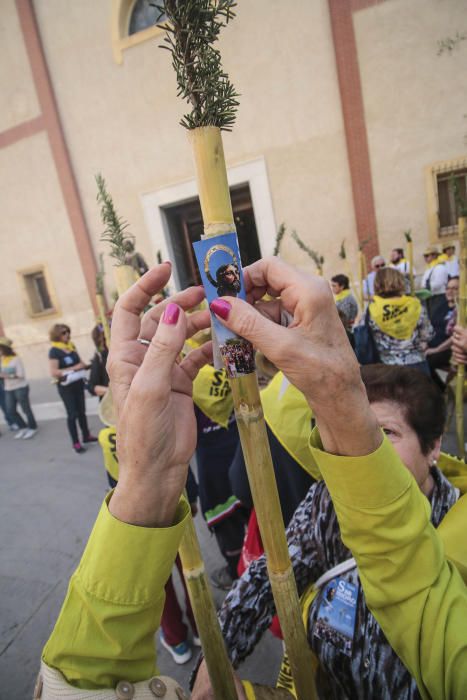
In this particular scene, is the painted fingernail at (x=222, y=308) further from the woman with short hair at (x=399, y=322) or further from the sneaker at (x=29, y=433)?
the sneaker at (x=29, y=433)

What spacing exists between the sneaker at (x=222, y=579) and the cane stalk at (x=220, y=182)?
1926mm

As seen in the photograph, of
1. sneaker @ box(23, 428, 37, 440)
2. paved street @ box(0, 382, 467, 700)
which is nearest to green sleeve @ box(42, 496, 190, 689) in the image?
paved street @ box(0, 382, 467, 700)

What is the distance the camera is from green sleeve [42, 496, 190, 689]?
0.69 m

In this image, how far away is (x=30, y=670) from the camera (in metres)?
2.36

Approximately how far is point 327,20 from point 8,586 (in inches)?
441

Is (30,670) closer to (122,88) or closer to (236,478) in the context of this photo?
(236,478)

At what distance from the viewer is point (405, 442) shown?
1196 mm

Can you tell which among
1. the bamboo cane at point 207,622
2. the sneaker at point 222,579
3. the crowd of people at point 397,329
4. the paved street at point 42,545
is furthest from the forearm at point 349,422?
the crowd of people at point 397,329

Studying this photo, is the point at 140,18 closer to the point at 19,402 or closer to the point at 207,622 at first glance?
the point at 19,402

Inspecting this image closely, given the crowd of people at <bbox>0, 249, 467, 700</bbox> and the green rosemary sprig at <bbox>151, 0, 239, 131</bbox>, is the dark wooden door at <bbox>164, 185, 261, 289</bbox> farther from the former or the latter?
the green rosemary sprig at <bbox>151, 0, 239, 131</bbox>

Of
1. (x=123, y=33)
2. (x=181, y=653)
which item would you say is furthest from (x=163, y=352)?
(x=123, y=33)

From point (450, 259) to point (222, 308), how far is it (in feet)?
28.1

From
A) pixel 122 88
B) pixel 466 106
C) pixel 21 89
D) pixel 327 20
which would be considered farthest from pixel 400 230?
pixel 21 89

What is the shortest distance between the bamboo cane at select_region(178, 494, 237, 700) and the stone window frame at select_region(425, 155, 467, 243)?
31.0ft
